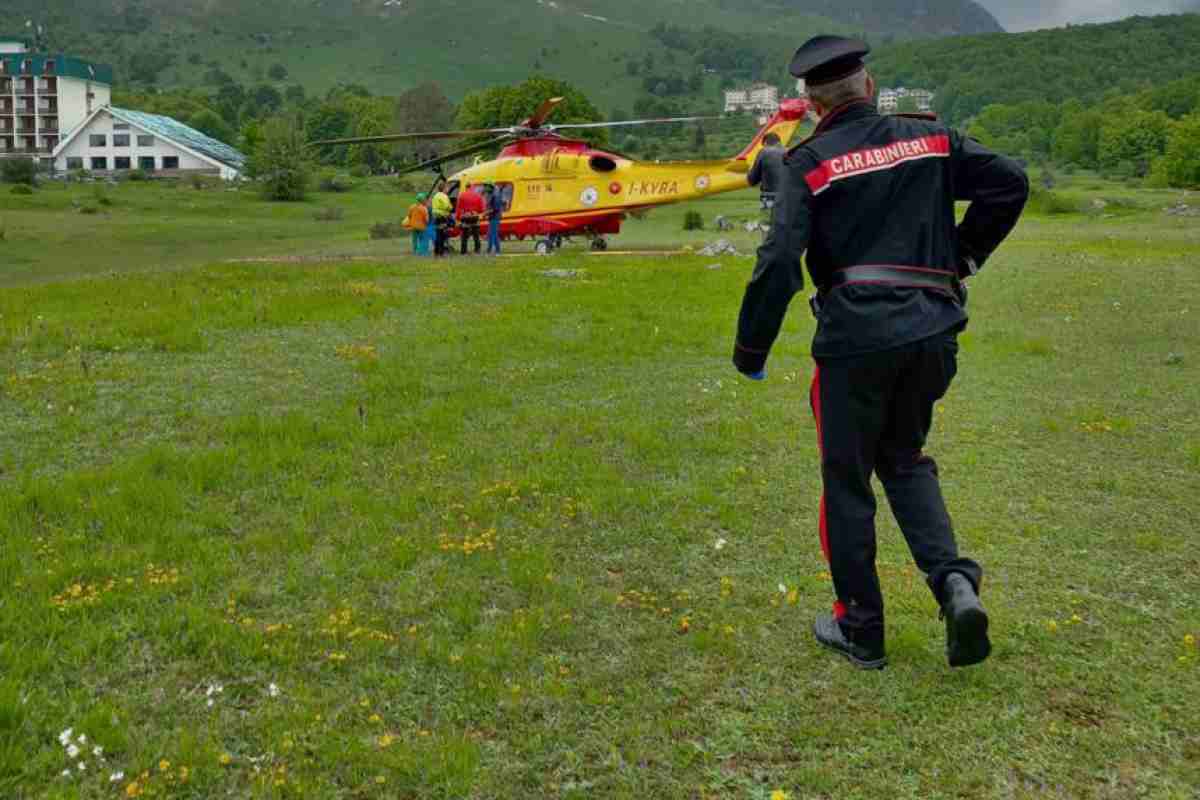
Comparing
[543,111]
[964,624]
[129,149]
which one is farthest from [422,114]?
[964,624]

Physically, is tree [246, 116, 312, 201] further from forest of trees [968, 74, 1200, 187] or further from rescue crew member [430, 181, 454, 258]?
forest of trees [968, 74, 1200, 187]

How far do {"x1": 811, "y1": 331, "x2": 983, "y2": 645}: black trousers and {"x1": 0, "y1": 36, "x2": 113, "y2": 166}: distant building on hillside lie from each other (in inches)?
5270

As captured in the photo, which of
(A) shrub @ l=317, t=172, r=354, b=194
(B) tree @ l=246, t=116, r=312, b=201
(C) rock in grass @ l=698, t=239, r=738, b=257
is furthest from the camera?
(A) shrub @ l=317, t=172, r=354, b=194

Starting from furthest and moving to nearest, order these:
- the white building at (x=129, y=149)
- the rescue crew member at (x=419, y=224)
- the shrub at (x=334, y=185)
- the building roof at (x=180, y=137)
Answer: the white building at (x=129, y=149) → the building roof at (x=180, y=137) → the shrub at (x=334, y=185) → the rescue crew member at (x=419, y=224)

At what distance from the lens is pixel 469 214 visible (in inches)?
1032

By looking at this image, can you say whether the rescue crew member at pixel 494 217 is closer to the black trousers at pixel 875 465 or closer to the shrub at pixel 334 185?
the black trousers at pixel 875 465

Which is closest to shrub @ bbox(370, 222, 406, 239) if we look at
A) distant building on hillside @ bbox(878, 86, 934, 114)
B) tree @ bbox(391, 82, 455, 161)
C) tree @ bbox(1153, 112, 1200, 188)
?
distant building on hillside @ bbox(878, 86, 934, 114)

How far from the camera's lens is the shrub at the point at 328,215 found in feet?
161

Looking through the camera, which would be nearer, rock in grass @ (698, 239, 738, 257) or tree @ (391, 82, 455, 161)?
rock in grass @ (698, 239, 738, 257)

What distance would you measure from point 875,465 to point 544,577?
2.05 meters

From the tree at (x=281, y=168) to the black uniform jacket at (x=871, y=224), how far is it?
60286 millimetres

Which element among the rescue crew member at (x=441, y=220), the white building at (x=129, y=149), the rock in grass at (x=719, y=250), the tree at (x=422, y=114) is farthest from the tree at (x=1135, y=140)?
the rescue crew member at (x=441, y=220)

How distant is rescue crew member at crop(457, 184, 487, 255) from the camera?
26.1 metres

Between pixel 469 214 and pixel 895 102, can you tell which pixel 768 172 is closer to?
pixel 895 102
